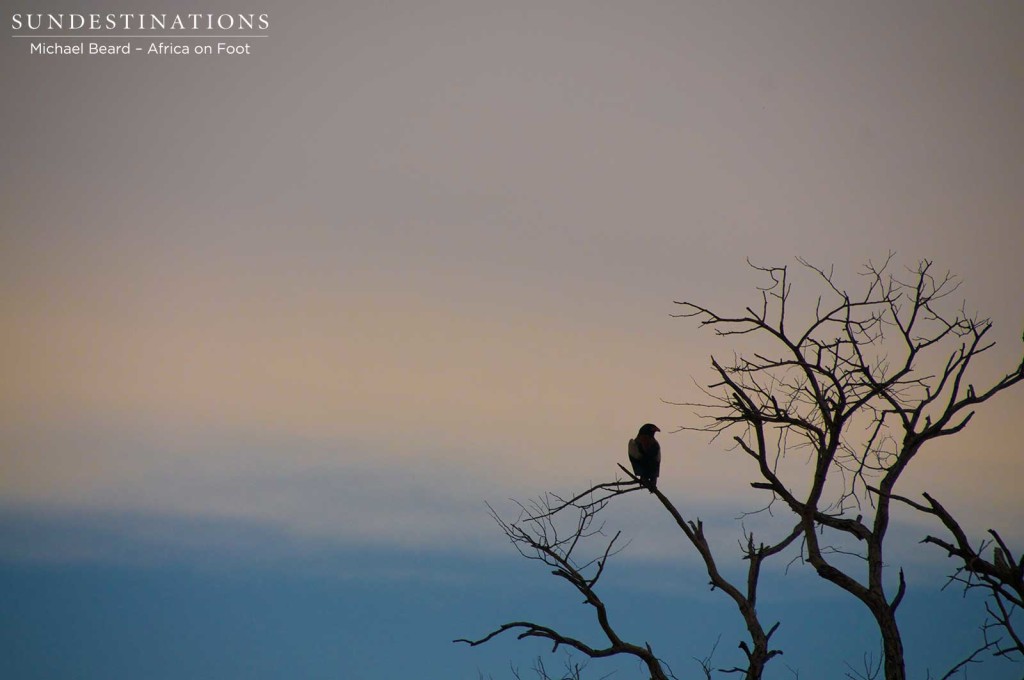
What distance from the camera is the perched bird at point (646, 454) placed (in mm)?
15969

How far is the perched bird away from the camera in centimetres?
1597

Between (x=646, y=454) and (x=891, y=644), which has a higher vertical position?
(x=646, y=454)

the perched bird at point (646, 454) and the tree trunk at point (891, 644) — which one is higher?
the perched bird at point (646, 454)

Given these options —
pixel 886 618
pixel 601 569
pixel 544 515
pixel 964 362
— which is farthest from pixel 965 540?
pixel 544 515

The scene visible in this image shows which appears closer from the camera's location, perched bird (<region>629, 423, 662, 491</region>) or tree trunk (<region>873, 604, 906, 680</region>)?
tree trunk (<region>873, 604, 906, 680</region>)

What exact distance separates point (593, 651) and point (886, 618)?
111 inches

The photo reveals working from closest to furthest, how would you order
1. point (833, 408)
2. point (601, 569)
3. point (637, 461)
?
point (833, 408) → point (601, 569) → point (637, 461)

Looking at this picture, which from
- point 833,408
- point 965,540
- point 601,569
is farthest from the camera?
point 601,569

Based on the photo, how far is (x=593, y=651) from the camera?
33.0ft

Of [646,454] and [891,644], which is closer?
[891,644]

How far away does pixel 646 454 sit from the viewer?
52.3ft

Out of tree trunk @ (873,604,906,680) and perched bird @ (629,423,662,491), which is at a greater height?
perched bird @ (629,423,662,491)

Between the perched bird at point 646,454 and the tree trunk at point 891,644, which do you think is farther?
the perched bird at point 646,454

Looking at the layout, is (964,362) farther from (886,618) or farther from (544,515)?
(544,515)
